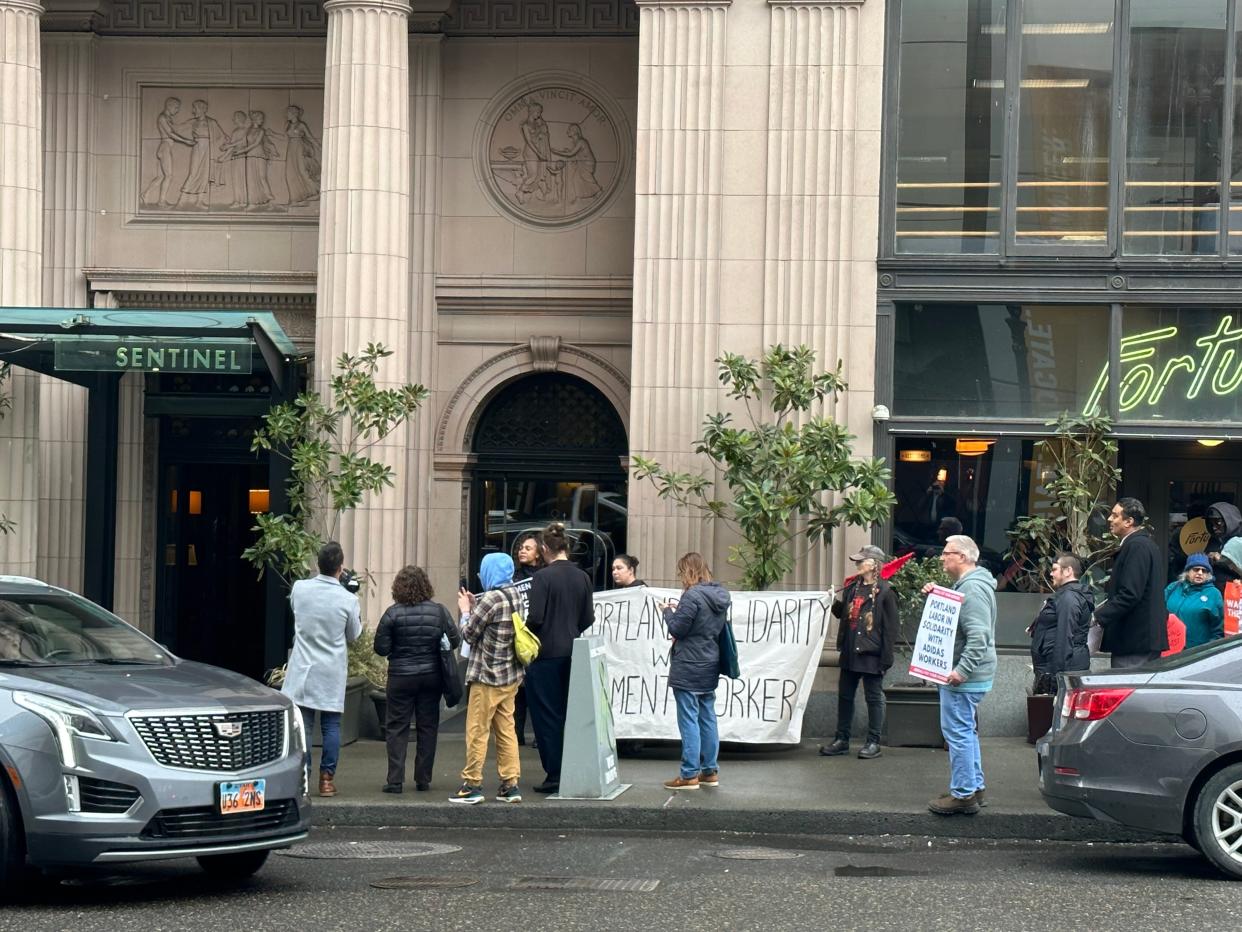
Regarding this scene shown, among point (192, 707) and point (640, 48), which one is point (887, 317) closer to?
point (640, 48)

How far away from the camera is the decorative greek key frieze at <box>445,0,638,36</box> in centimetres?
1931

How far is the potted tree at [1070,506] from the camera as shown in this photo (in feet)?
53.4

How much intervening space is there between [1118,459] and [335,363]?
7.79 meters

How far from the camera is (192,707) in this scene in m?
9.52

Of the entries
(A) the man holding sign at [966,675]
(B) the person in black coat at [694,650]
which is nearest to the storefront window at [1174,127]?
(A) the man holding sign at [966,675]

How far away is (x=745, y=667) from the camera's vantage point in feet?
49.8

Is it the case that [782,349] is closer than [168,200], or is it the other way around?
[782,349]

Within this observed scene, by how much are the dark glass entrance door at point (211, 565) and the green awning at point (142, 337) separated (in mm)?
4188

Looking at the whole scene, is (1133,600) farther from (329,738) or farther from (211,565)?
(211,565)

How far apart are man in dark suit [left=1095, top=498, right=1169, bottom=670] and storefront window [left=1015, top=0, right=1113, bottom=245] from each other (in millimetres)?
4027

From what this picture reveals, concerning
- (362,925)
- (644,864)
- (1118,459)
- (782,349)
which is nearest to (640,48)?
(782,349)

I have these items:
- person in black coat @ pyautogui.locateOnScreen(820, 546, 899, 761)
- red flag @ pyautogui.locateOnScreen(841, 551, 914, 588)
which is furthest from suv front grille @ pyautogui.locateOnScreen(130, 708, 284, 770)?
red flag @ pyautogui.locateOnScreen(841, 551, 914, 588)

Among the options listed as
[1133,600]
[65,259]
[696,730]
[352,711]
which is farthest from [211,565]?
[1133,600]

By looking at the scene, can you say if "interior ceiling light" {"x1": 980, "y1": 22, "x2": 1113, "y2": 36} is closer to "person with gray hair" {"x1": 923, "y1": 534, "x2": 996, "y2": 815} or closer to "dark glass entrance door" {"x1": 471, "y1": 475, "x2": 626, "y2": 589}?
"dark glass entrance door" {"x1": 471, "y1": 475, "x2": 626, "y2": 589}
